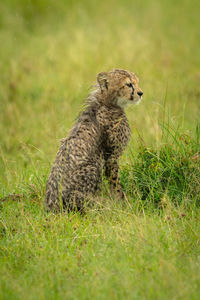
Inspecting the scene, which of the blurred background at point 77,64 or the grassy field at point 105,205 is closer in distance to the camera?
the grassy field at point 105,205

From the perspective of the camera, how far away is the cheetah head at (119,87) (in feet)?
13.5

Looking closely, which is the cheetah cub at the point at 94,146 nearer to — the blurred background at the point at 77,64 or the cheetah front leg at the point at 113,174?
the cheetah front leg at the point at 113,174

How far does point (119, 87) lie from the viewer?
4.14m

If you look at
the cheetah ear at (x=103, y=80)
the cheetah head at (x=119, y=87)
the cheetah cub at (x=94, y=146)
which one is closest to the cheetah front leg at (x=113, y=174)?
the cheetah cub at (x=94, y=146)

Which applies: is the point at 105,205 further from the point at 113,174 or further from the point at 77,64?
the point at 77,64

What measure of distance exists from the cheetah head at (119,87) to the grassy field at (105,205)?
29 cm

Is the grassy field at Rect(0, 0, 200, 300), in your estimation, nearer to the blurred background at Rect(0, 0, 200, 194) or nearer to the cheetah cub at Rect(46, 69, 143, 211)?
the blurred background at Rect(0, 0, 200, 194)

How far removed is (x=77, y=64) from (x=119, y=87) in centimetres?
401

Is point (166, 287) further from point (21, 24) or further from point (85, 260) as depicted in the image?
point (21, 24)

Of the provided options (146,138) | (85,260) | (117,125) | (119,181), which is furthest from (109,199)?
(146,138)

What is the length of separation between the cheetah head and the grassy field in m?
0.29

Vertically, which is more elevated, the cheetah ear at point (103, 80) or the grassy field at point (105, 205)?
the cheetah ear at point (103, 80)

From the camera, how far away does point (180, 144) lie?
4.00 meters

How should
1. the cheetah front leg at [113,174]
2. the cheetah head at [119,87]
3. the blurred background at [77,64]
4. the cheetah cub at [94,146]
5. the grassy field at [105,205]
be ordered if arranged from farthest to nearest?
the blurred background at [77,64] < the cheetah head at [119,87] < the cheetah front leg at [113,174] < the cheetah cub at [94,146] < the grassy field at [105,205]
